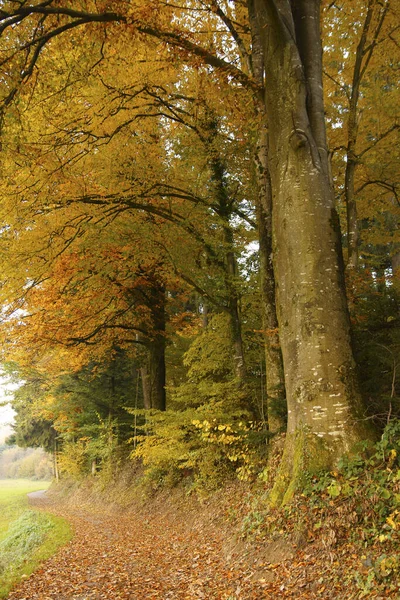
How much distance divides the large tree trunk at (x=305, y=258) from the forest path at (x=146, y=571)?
1.25 meters

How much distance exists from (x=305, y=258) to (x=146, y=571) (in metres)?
5.04

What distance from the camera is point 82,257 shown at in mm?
10219

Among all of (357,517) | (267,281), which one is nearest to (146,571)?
(357,517)

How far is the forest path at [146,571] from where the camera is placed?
15.0 ft

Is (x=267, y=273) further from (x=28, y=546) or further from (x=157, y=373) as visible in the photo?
(x=28, y=546)

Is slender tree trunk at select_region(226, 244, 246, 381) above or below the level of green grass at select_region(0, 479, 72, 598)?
above

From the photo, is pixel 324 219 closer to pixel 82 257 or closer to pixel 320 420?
Result: pixel 320 420

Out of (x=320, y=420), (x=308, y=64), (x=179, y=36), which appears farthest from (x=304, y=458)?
(x=179, y=36)

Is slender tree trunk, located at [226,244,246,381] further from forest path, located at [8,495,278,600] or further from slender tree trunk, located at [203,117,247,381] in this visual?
forest path, located at [8,495,278,600]

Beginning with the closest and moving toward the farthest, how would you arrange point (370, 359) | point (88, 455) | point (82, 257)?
point (370, 359) → point (82, 257) → point (88, 455)

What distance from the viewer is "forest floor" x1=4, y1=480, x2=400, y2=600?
3662 mm

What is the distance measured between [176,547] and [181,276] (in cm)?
599

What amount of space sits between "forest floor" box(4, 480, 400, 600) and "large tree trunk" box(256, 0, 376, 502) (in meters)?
0.85

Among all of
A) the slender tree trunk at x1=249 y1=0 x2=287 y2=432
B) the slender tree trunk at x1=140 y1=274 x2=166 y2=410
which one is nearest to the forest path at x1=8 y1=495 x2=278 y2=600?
the slender tree trunk at x1=249 y1=0 x2=287 y2=432
